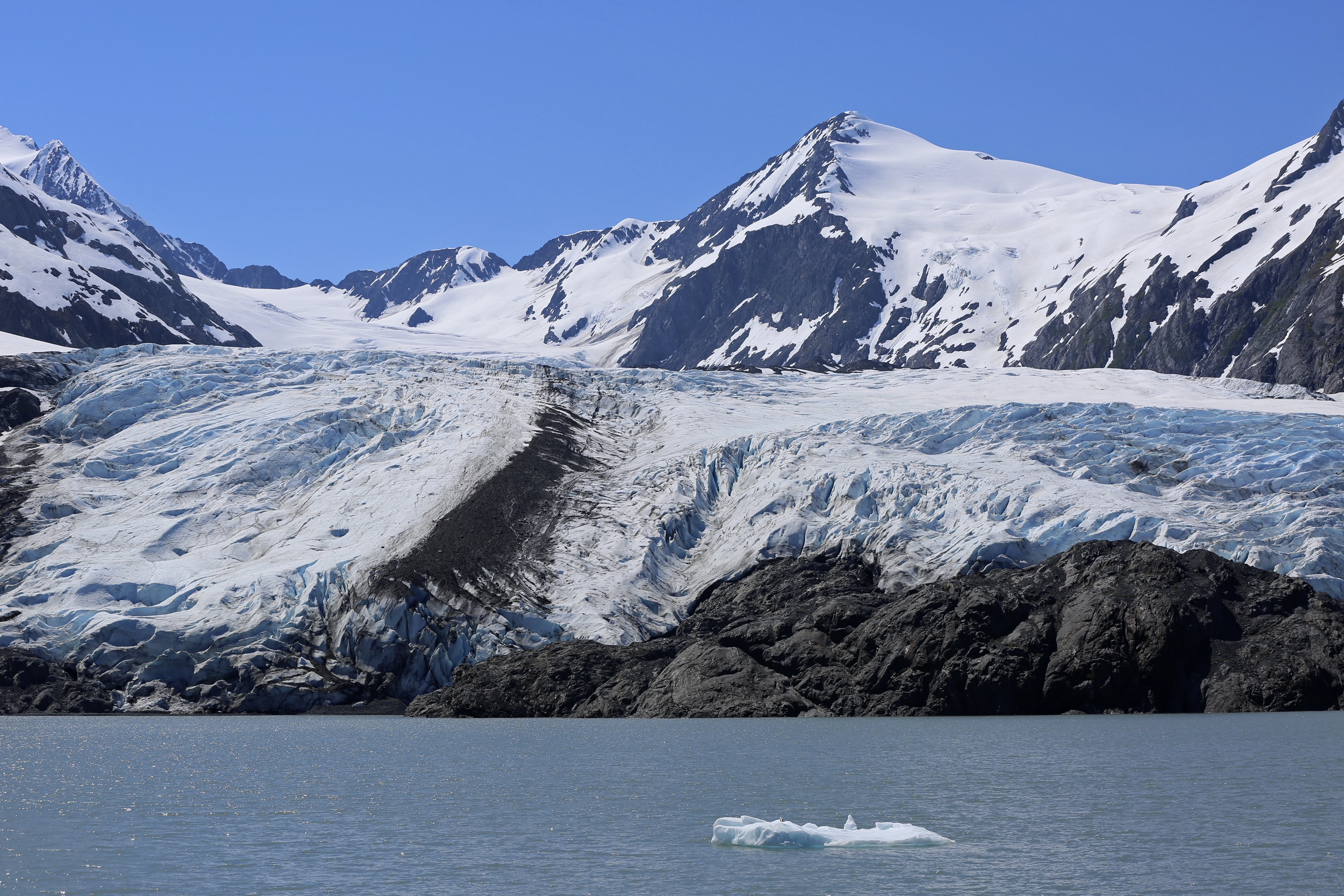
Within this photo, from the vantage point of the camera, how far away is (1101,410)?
75125 millimetres

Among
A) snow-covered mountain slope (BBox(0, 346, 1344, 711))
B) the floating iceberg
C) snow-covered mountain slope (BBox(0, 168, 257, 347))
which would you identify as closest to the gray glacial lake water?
the floating iceberg

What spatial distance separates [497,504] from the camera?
220 ft

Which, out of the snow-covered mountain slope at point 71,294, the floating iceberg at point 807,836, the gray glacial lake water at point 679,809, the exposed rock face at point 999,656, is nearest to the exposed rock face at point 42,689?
the exposed rock face at point 999,656

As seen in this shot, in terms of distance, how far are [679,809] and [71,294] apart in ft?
517

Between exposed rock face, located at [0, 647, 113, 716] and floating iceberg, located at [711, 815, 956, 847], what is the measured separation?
4453 cm

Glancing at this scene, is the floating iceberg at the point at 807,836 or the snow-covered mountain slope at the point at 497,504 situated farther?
the snow-covered mountain slope at the point at 497,504

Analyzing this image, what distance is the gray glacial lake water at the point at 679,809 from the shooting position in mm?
17891

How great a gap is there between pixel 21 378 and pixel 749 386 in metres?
50.2

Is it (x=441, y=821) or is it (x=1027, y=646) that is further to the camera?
(x=1027, y=646)

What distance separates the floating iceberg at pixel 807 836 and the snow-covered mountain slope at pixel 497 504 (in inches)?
1433

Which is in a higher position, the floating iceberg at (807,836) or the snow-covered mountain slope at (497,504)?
the snow-covered mountain slope at (497,504)

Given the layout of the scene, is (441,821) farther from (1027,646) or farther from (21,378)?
(21,378)

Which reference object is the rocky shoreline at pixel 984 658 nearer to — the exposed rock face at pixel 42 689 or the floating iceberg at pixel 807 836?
the exposed rock face at pixel 42 689

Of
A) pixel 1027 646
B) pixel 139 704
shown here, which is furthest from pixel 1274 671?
pixel 139 704
